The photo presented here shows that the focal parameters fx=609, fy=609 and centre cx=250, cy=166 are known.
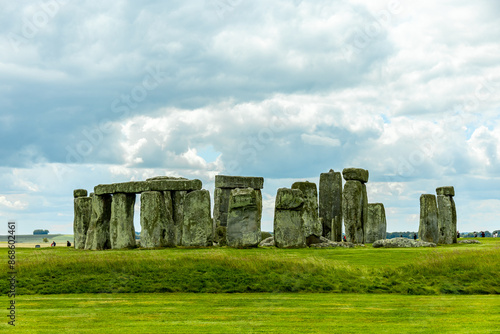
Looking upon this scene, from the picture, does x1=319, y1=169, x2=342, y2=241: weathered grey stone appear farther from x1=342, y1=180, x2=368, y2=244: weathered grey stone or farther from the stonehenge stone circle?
the stonehenge stone circle

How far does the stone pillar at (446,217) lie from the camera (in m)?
30.9

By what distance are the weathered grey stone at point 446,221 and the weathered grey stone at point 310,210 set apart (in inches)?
283

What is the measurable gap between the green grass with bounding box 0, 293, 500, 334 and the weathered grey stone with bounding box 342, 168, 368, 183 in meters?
14.4

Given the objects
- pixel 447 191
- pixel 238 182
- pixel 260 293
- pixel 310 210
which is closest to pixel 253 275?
pixel 260 293

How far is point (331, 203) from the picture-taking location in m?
31.1

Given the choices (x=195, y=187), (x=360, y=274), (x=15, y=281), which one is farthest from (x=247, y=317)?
(x=195, y=187)

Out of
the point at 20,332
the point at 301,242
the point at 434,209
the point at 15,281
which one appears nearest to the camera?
the point at 20,332

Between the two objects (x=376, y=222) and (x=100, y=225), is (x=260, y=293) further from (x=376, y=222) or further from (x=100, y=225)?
(x=376, y=222)

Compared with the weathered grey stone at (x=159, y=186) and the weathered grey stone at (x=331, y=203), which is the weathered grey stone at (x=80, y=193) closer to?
the weathered grey stone at (x=159, y=186)

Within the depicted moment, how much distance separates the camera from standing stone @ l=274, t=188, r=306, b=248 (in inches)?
952

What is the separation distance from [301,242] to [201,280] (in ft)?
29.7

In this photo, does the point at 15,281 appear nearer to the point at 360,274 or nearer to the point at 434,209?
the point at 360,274

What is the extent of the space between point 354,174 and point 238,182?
575 cm

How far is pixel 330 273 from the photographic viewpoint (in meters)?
16.6
